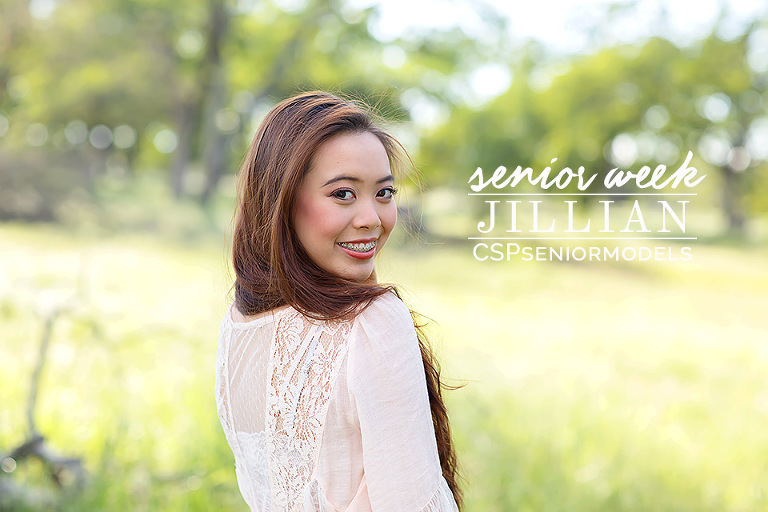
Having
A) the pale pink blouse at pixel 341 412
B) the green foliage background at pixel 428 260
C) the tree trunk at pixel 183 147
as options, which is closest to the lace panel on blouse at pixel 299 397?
the pale pink blouse at pixel 341 412

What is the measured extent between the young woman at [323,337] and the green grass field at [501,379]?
38 cm

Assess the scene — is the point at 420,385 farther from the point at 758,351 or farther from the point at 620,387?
the point at 758,351

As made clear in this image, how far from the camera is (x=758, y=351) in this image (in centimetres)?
500

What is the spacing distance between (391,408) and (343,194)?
0.28 metres

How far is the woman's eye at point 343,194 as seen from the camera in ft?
2.90

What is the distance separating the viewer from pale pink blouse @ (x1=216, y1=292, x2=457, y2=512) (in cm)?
78

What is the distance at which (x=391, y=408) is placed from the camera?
780 millimetres

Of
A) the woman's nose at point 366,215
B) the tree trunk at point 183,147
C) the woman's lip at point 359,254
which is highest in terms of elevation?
the tree trunk at point 183,147

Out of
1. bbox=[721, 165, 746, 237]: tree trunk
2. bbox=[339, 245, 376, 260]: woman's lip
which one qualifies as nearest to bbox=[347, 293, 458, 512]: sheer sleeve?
bbox=[339, 245, 376, 260]: woman's lip

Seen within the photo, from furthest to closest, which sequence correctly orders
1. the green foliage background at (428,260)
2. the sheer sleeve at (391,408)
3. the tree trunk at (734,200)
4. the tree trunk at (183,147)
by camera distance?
the tree trunk at (183,147) → the tree trunk at (734,200) → the green foliage background at (428,260) → the sheer sleeve at (391,408)

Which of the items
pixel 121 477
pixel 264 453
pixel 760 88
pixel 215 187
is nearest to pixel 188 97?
pixel 215 187

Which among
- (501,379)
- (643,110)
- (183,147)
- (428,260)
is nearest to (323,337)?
(501,379)

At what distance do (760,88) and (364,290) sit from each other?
7353 millimetres

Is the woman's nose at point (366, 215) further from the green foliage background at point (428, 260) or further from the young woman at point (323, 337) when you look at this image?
the green foliage background at point (428, 260)
